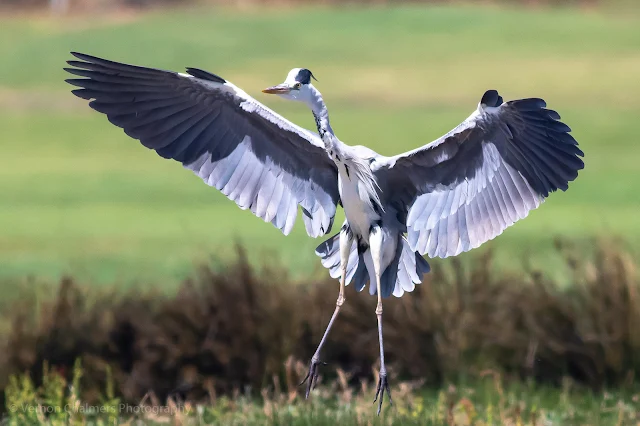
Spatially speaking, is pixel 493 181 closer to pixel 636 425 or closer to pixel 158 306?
pixel 636 425

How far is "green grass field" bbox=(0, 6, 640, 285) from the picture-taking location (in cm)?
1594

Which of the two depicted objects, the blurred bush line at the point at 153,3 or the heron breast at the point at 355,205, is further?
→ the blurred bush line at the point at 153,3

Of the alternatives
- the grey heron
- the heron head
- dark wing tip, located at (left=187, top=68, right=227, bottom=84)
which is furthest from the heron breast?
dark wing tip, located at (left=187, top=68, right=227, bottom=84)

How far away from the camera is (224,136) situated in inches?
252

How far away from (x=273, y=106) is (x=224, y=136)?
75.0 ft

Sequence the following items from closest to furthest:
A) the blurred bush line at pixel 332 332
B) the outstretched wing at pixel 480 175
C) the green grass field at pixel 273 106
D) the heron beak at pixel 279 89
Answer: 1. the heron beak at pixel 279 89
2. the outstretched wing at pixel 480 175
3. the blurred bush line at pixel 332 332
4. the green grass field at pixel 273 106

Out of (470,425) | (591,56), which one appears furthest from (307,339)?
(591,56)

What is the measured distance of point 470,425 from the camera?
634 cm

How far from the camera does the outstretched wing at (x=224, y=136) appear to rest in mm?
6172

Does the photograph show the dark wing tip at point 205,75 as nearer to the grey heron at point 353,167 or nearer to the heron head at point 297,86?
the grey heron at point 353,167

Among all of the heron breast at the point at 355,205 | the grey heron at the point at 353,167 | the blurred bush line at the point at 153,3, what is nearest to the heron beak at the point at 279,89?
the grey heron at the point at 353,167

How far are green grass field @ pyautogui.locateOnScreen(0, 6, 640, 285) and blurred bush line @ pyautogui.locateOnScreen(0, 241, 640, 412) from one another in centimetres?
154

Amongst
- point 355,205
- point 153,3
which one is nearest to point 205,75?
point 355,205

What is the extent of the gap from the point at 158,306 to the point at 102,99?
9.76 ft
